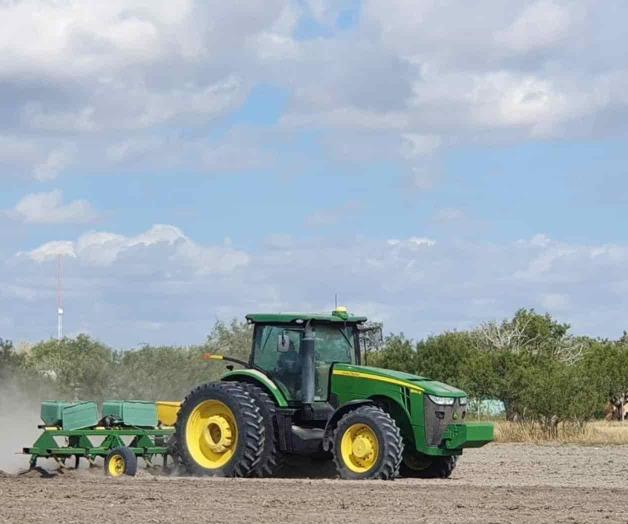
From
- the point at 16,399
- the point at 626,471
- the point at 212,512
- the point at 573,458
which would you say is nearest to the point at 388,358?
the point at 16,399

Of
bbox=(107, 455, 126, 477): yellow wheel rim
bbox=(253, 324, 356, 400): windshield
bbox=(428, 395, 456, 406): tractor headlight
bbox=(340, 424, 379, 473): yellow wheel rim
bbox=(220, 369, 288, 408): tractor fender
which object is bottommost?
bbox=(107, 455, 126, 477): yellow wheel rim

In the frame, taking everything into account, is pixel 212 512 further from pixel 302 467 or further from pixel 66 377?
pixel 66 377

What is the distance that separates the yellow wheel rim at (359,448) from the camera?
17.7 m

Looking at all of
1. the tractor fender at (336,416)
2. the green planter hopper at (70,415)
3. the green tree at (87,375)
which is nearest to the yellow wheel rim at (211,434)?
the tractor fender at (336,416)

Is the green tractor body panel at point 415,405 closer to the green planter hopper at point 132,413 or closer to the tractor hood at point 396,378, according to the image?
the tractor hood at point 396,378

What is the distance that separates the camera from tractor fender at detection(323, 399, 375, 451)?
18122 millimetres

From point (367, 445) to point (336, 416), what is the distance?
2.28 feet

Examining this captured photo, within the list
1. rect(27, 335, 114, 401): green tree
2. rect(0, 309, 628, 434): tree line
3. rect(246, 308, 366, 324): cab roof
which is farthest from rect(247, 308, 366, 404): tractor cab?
rect(27, 335, 114, 401): green tree

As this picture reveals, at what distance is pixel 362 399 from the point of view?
18312mm

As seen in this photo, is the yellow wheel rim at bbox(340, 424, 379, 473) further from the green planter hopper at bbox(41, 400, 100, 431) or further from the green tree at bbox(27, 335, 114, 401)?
the green tree at bbox(27, 335, 114, 401)

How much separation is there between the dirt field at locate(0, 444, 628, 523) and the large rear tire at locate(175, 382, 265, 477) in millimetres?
638

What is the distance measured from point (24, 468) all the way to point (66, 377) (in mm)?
16515

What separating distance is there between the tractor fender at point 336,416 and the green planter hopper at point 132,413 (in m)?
3.03

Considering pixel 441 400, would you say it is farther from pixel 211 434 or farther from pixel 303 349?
pixel 211 434
